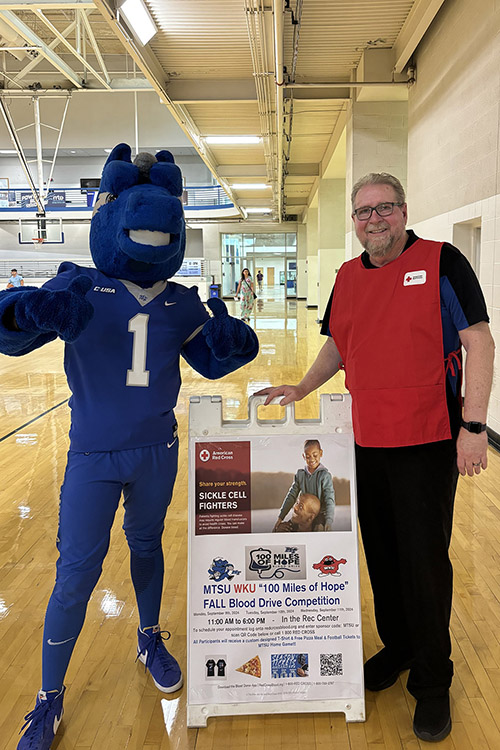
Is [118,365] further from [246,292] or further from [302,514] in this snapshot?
[246,292]

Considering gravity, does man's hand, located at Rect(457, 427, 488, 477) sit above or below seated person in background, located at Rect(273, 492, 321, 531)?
above

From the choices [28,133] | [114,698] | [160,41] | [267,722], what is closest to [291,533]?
[267,722]

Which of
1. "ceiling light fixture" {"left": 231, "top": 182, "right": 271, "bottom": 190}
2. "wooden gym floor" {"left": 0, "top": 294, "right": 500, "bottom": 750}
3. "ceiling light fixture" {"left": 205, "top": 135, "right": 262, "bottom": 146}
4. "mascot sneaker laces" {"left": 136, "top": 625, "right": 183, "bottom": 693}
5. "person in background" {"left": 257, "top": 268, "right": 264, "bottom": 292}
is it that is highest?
"ceiling light fixture" {"left": 231, "top": 182, "right": 271, "bottom": 190}

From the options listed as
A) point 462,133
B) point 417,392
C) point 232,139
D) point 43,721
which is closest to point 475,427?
point 417,392

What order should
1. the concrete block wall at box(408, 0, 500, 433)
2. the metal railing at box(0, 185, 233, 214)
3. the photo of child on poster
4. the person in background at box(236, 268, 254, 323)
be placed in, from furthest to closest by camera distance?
the metal railing at box(0, 185, 233, 214), the person in background at box(236, 268, 254, 323), the concrete block wall at box(408, 0, 500, 433), the photo of child on poster

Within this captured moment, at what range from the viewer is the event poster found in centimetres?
199

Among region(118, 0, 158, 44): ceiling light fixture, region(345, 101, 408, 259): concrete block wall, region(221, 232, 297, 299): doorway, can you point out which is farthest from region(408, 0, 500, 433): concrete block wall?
region(221, 232, 297, 299): doorway

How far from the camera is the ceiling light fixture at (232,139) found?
12125 millimetres

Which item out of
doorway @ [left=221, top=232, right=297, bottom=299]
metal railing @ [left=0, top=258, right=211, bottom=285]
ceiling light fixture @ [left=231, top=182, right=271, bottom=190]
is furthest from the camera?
doorway @ [left=221, top=232, right=297, bottom=299]

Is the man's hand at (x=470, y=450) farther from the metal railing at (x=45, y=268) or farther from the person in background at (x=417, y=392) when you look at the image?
the metal railing at (x=45, y=268)

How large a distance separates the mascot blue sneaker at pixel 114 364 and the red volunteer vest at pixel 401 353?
41 centimetres

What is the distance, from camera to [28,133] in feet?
82.2

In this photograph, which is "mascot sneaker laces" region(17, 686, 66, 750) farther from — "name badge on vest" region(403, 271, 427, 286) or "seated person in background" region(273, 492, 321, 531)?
"name badge on vest" region(403, 271, 427, 286)

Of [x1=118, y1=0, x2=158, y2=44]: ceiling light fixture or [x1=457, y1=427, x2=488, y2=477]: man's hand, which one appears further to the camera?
[x1=118, y1=0, x2=158, y2=44]: ceiling light fixture
